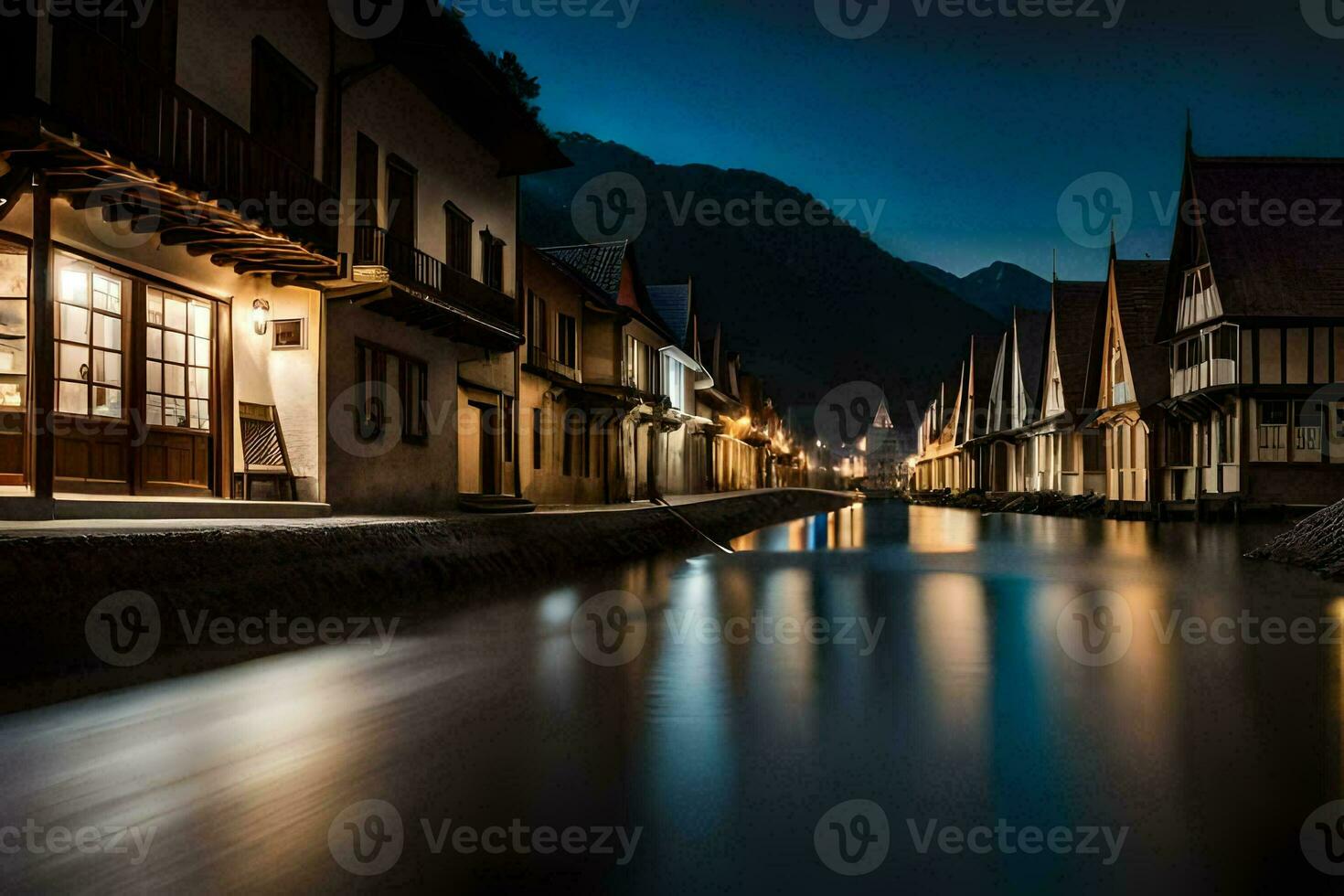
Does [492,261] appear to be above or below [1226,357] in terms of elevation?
above

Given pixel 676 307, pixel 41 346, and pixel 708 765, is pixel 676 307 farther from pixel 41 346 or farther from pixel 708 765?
pixel 708 765

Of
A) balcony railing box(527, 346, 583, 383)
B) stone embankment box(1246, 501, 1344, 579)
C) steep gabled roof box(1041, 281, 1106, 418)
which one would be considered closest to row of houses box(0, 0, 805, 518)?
balcony railing box(527, 346, 583, 383)

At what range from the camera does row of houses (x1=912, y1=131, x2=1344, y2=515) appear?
29.3 meters

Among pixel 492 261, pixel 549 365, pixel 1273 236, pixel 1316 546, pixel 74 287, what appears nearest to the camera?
pixel 74 287

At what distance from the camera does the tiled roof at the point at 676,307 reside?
45.3 meters

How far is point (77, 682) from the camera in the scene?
540 centimetres

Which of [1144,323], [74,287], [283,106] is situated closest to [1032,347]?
[1144,323]

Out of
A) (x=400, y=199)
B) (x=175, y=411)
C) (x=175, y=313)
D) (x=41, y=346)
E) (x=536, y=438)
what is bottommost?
(x=536, y=438)

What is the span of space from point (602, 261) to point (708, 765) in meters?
31.6

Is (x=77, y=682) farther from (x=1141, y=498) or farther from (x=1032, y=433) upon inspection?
(x=1032, y=433)

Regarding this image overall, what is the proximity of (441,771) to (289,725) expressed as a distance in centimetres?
124

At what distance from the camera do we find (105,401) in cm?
1024

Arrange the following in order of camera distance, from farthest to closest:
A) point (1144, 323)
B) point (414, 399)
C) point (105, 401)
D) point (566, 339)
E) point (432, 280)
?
point (1144, 323) < point (566, 339) < point (414, 399) < point (432, 280) < point (105, 401)

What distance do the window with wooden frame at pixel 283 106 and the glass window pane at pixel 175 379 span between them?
2.92 m
